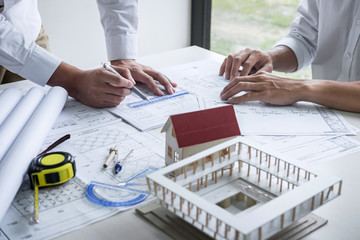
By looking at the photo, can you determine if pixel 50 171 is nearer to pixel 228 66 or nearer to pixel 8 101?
pixel 8 101

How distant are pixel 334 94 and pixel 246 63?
36cm

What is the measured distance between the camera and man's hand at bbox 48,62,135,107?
4.12 feet

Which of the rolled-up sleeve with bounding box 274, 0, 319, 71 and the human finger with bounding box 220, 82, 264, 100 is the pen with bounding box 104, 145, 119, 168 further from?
the rolled-up sleeve with bounding box 274, 0, 319, 71

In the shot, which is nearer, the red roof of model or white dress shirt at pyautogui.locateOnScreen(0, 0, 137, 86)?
the red roof of model

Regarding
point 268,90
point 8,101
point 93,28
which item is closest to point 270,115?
point 268,90

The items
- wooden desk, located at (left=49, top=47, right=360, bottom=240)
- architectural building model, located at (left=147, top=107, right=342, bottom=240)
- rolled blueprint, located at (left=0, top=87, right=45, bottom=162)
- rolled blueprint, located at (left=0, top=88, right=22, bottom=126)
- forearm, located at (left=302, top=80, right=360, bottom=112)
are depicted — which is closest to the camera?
architectural building model, located at (left=147, top=107, right=342, bottom=240)

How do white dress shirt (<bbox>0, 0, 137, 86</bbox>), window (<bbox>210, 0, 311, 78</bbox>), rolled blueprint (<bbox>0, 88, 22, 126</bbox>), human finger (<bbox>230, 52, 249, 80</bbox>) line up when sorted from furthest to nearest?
1. window (<bbox>210, 0, 311, 78</bbox>)
2. human finger (<bbox>230, 52, 249, 80</bbox>)
3. white dress shirt (<bbox>0, 0, 137, 86</bbox>)
4. rolled blueprint (<bbox>0, 88, 22, 126</bbox>)

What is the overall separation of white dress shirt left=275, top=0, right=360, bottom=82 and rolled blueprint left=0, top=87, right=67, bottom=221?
3.13 feet

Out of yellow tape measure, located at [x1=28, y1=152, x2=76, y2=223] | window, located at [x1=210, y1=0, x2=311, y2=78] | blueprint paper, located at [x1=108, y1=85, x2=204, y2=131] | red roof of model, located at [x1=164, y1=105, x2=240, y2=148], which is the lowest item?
window, located at [x1=210, y1=0, x2=311, y2=78]

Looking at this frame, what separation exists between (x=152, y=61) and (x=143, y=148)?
72 centimetres

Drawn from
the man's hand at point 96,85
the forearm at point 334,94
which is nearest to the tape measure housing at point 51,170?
the man's hand at point 96,85

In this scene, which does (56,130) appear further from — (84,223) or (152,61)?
(152,61)

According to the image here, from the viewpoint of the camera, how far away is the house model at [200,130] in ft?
2.76

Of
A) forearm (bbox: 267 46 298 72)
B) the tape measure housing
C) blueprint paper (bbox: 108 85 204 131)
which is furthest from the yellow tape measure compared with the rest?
forearm (bbox: 267 46 298 72)
